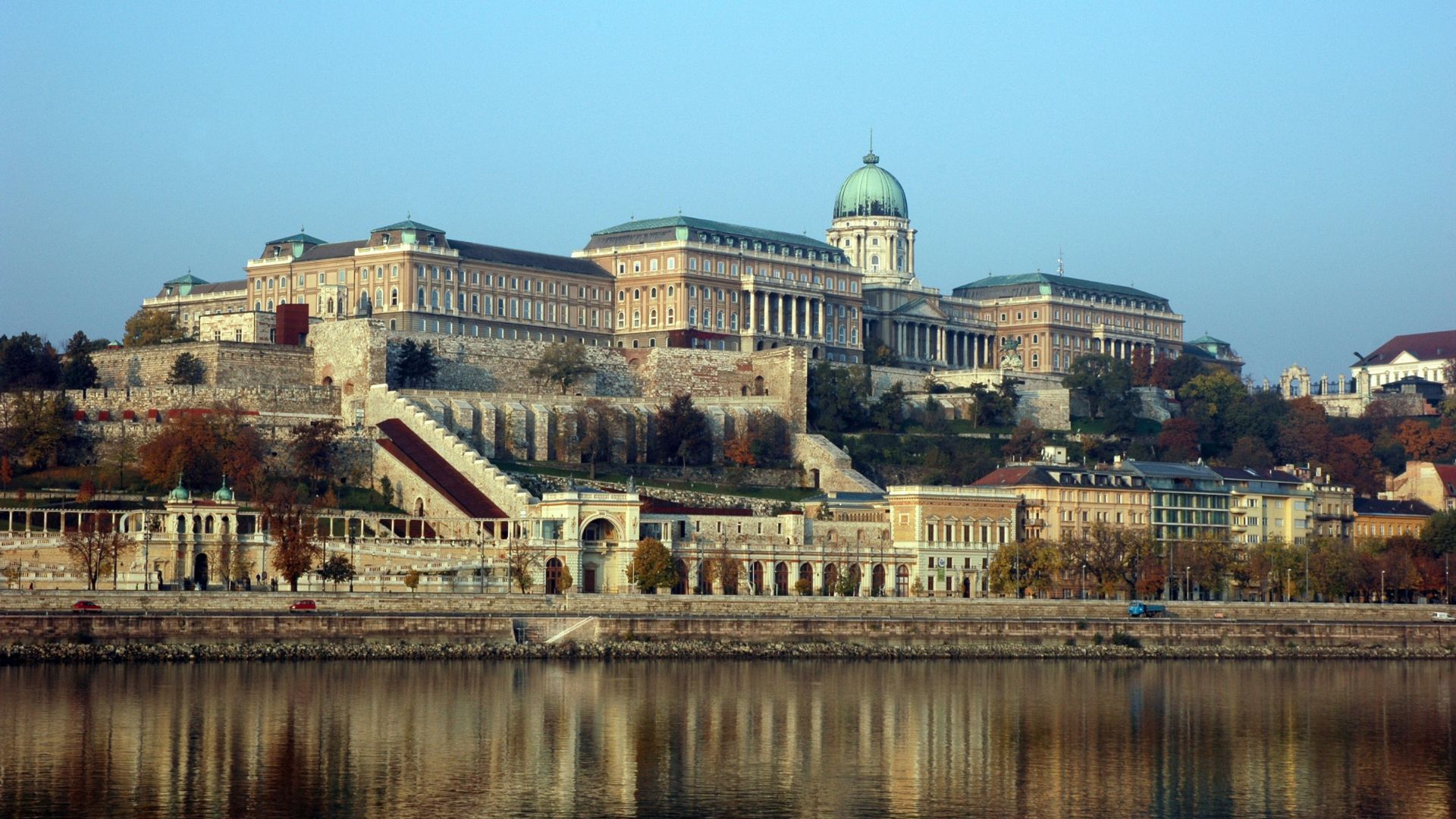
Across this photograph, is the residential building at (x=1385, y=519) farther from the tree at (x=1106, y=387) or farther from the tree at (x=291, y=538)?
the tree at (x=291, y=538)

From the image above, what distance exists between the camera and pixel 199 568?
9562 centimetres

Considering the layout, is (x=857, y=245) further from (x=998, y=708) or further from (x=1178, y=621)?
(x=998, y=708)

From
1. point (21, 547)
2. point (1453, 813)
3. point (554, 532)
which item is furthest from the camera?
point (554, 532)

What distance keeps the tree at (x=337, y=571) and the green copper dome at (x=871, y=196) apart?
303ft

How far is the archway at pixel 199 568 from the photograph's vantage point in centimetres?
9500

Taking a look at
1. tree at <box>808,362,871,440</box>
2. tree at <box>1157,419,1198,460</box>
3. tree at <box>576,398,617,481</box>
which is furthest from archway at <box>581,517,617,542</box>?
tree at <box>1157,419,1198,460</box>

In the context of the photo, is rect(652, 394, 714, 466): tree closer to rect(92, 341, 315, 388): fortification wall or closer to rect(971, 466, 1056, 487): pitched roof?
rect(971, 466, 1056, 487): pitched roof

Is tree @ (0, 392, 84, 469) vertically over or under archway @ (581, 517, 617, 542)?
over

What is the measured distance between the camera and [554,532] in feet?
334

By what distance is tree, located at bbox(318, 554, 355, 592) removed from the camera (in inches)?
3664

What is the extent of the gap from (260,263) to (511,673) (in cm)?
7526

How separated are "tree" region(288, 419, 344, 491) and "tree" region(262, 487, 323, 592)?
25.5 feet

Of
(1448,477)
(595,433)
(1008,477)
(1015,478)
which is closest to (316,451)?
(595,433)

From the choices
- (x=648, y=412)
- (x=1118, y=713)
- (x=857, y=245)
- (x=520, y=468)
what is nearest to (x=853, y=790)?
(x=1118, y=713)
